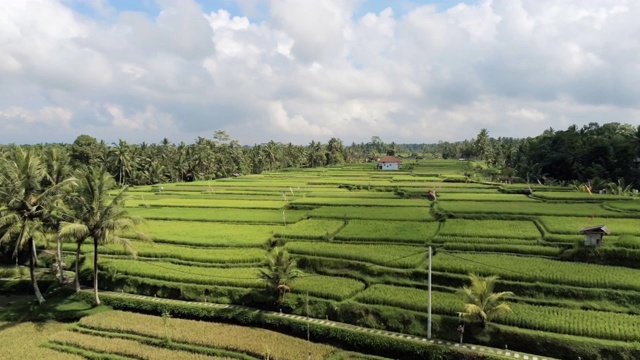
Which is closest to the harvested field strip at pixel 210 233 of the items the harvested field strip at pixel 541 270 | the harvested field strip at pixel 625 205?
the harvested field strip at pixel 541 270

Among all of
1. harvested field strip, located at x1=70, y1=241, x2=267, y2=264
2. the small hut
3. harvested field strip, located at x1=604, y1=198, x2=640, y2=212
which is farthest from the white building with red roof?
the small hut

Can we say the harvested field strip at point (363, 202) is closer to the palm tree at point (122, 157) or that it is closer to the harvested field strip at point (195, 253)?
the harvested field strip at point (195, 253)

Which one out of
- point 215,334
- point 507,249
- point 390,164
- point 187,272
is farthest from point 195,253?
A: point 390,164

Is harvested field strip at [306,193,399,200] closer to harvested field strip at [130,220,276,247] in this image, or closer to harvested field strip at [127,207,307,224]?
harvested field strip at [127,207,307,224]

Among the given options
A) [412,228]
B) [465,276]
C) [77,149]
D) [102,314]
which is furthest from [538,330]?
[77,149]

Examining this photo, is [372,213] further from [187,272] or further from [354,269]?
[187,272]

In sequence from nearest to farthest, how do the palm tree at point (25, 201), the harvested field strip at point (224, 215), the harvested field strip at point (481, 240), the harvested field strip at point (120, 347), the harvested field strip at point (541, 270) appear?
1. the harvested field strip at point (120, 347)
2. the harvested field strip at point (541, 270)
3. the palm tree at point (25, 201)
4. the harvested field strip at point (481, 240)
5. the harvested field strip at point (224, 215)

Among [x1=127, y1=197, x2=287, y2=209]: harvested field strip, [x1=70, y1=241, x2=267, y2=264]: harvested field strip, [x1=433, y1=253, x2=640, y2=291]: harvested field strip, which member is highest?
[x1=127, y1=197, x2=287, y2=209]: harvested field strip
